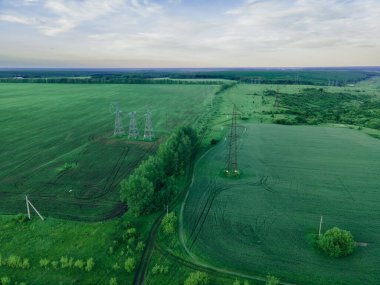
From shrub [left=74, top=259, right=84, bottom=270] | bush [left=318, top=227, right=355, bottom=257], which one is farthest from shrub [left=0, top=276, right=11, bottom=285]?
bush [left=318, top=227, right=355, bottom=257]

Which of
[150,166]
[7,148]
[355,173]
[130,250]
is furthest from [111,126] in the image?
[355,173]

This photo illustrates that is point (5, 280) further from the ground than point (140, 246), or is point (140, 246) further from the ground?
point (140, 246)

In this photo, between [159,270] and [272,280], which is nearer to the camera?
[272,280]

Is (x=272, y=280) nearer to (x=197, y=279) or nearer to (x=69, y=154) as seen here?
(x=197, y=279)

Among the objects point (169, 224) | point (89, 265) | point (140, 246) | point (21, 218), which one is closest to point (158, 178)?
point (169, 224)

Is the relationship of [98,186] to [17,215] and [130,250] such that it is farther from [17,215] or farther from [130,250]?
[130,250]

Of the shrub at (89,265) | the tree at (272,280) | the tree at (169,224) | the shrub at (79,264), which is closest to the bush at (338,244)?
the tree at (272,280)

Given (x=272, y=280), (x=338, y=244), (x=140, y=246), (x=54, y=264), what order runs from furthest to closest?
(x=140, y=246), (x=338, y=244), (x=54, y=264), (x=272, y=280)
